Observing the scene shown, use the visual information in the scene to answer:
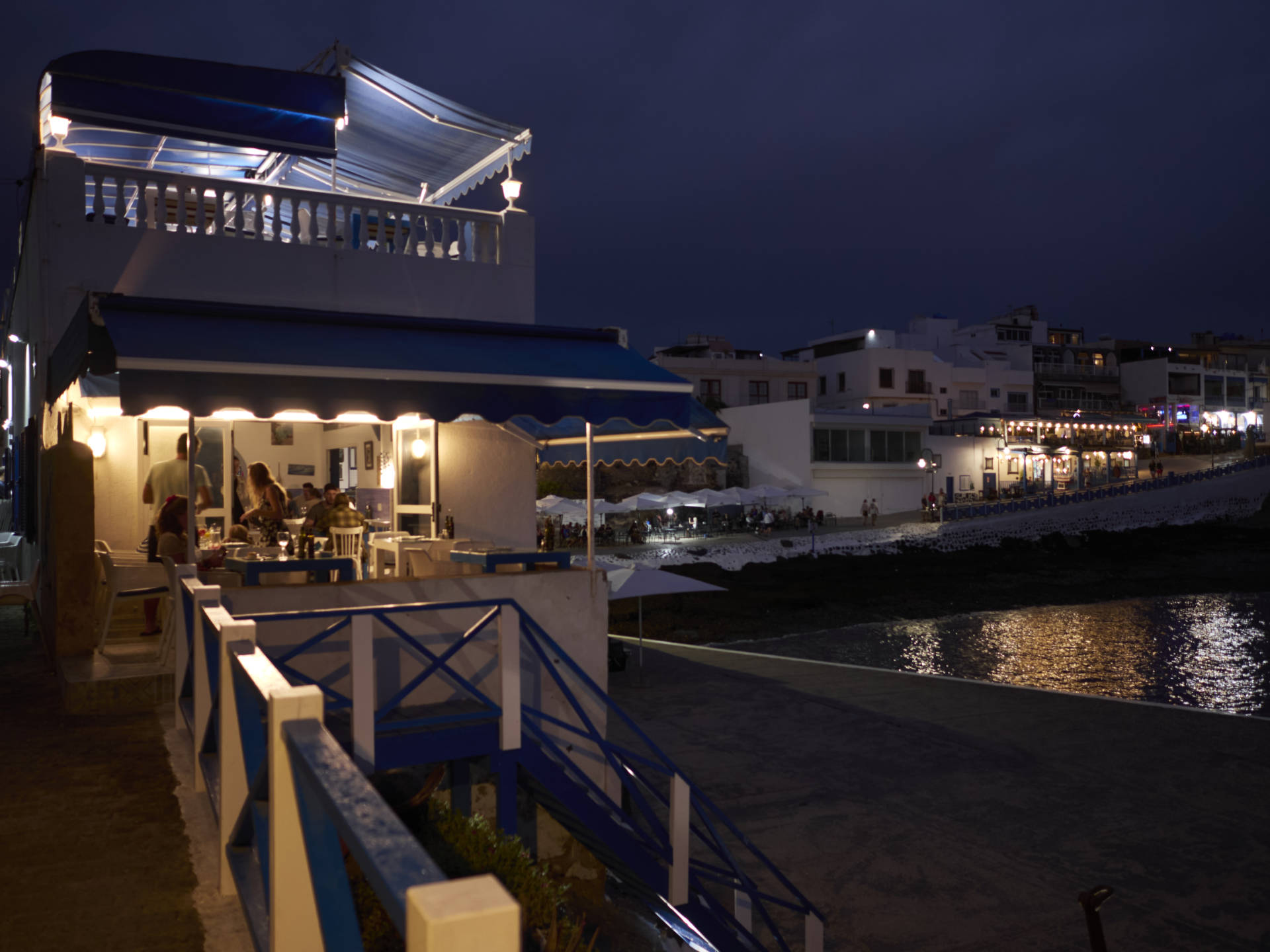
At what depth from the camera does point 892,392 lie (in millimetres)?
54875

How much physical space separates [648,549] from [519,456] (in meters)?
26.5

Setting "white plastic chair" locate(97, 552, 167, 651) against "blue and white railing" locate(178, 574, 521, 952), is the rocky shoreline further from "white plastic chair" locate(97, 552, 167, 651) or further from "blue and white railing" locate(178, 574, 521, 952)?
"blue and white railing" locate(178, 574, 521, 952)

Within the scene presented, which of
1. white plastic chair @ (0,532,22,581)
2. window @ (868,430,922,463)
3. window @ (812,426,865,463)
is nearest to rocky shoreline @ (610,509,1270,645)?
window @ (868,430,922,463)

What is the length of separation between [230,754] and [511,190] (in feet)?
26.1

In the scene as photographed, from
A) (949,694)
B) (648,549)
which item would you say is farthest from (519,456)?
(648,549)

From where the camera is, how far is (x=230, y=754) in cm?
358

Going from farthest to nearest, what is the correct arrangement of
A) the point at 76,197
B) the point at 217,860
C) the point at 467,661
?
the point at 76,197 → the point at 467,661 → the point at 217,860

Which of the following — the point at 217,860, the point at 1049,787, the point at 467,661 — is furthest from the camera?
the point at 1049,787

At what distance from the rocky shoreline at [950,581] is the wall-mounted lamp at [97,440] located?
16.1 meters

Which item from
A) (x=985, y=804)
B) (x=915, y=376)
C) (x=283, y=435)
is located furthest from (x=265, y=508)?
(x=915, y=376)

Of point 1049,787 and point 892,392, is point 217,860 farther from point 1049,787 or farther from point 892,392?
point 892,392

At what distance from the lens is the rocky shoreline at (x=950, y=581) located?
26.5 metres

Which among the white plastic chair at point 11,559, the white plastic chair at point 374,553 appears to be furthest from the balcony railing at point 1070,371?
the white plastic chair at point 11,559

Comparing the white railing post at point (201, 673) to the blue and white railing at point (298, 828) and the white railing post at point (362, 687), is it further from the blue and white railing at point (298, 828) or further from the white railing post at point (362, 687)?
the white railing post at point (362, 687)
